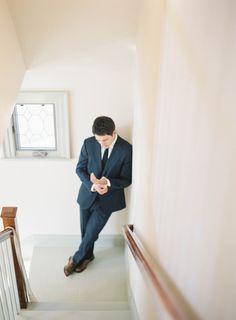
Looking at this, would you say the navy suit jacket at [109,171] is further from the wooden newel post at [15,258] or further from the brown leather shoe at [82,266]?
the wooden newel post at [15,258]

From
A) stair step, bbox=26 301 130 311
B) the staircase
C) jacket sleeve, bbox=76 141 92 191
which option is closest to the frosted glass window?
jacket sleeve, bbox=76 141 92 191

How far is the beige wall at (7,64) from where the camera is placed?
2003mm

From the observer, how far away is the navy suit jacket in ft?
9.34

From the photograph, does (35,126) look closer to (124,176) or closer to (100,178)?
(100,178)

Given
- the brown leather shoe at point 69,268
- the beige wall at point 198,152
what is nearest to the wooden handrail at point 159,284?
the beige wall at point 198,152

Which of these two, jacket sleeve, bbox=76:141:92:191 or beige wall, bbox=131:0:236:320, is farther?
jacket sleeve, bbox=76:141:92:191

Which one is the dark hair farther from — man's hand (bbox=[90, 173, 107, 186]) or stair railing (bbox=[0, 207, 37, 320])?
stair railing (bbox=[0, 207, 37, 320])

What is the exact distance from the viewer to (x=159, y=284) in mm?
1256

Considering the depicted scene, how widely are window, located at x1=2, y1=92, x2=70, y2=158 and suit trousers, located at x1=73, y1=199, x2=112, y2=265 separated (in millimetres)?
724

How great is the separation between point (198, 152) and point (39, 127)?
2.72 meters

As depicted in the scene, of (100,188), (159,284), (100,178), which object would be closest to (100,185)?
(100,188)

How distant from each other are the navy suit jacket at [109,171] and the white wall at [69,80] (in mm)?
376

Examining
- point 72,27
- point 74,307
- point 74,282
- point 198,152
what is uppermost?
point 72,27

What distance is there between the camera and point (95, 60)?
2.75m
